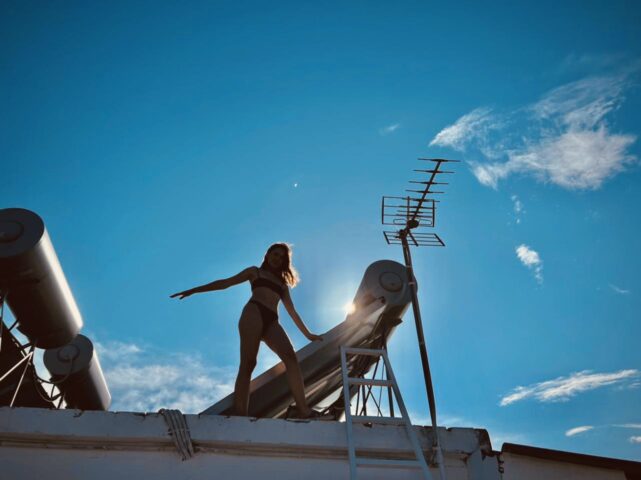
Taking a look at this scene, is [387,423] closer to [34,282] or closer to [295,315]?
[295,315]

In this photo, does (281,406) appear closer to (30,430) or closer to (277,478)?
(277,478)

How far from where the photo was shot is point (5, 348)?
6.44m

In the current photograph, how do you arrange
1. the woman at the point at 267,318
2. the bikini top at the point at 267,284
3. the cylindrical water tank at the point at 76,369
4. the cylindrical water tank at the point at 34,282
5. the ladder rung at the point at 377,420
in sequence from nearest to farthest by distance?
the ladder rung at the point at 377,420, the woman at the point at 267,318, the bikini top at the point at 267,284, the cylindrical water tank at the point at 34,282, the cylindrical water tank at the point at 76,369

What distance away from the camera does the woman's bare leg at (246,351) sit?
135 inches

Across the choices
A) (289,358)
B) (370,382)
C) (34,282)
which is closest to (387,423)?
(370,382)

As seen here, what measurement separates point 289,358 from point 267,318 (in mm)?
380

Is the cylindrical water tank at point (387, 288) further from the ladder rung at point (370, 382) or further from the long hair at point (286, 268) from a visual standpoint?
the ladder rung at point (370, 382)

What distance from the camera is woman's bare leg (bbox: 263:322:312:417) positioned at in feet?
11.2

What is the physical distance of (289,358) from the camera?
140 inches

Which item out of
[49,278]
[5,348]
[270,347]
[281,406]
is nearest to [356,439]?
[270,347]

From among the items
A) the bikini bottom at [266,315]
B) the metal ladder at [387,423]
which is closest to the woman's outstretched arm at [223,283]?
the bikini bottom at [266,315]

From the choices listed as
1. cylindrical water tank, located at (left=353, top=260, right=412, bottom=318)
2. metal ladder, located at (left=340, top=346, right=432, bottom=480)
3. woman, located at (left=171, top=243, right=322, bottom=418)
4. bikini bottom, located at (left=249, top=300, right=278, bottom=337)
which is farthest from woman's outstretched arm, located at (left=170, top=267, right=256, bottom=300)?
cylindrical water tank, located at (left=353, top=260, right=412, bottom=318)

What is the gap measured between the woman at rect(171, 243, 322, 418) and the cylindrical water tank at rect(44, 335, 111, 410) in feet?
19.3

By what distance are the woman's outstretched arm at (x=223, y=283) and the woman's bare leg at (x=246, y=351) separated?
34cm
